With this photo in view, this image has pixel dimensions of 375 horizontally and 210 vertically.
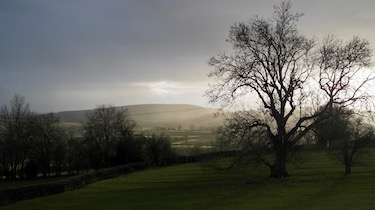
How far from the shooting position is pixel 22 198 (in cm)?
3903

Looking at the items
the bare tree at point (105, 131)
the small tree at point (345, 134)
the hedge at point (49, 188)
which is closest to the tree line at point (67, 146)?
the bare tree at point (105, 131)

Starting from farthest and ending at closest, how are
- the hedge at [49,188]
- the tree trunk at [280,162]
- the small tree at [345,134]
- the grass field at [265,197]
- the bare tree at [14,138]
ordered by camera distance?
1. the bare tree at [14,138]
2. the tree trunk at [280,162]
3. the small tree at [345,134]
4. the hedge at [49,188]
5. the grass field at [265,197]


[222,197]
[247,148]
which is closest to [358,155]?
[247,148]

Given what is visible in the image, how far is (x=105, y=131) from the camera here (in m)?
104

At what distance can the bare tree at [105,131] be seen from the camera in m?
102

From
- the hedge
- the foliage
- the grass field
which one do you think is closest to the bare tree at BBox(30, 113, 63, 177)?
the foliage

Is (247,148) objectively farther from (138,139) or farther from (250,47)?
(138,139)

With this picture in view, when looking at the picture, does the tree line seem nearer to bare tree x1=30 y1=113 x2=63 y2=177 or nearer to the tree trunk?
bare tree x1=30 y1=113 x2=63 y2=177

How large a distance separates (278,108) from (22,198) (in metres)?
28.5

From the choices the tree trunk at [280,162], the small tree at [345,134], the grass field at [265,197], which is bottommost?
the grass field at [265,197]

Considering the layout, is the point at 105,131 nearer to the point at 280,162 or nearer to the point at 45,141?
the point at 45,141

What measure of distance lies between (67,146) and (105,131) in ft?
38.9

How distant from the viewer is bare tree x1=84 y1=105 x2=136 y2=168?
102 metres

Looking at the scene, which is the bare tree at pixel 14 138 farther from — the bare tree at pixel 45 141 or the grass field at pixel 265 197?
the grass field at pixel 265 197
